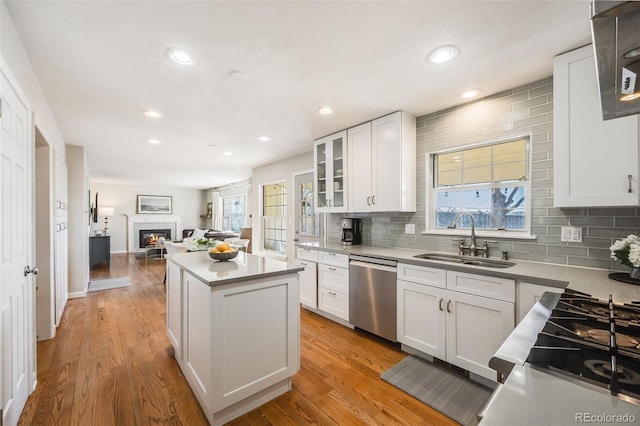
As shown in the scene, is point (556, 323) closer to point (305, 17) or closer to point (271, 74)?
point (305, 17)

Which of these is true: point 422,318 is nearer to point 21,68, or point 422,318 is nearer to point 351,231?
point 351,231

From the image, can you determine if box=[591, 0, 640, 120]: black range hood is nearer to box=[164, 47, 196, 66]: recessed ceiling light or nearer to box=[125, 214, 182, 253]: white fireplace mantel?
box=[164, 47, 196, 66]: recessed ceiling light

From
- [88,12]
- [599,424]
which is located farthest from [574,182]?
[88,12]

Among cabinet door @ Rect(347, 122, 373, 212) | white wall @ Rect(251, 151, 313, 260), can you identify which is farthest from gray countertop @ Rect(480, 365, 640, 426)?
white wall @ Rect(251, 151, 313, 260)

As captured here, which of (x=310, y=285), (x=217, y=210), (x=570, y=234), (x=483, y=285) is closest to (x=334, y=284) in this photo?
(x=310, y=285)

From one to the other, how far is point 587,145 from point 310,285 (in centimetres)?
285

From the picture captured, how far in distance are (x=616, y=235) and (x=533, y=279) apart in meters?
0.71

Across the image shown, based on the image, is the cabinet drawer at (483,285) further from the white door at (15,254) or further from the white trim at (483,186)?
the white door at (15,254)

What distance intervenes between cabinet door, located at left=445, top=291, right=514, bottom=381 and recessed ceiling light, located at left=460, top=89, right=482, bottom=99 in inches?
66.9

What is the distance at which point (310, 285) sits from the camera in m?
3.49

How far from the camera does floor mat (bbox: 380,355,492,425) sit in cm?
178

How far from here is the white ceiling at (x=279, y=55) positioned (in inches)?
58.0

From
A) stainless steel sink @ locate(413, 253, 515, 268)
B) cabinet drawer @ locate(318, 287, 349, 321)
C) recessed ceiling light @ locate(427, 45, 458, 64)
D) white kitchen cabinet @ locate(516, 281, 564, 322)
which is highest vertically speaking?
recessed ceiling light @ locate(427, 45, 458, 64)

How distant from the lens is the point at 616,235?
187 centimetres
